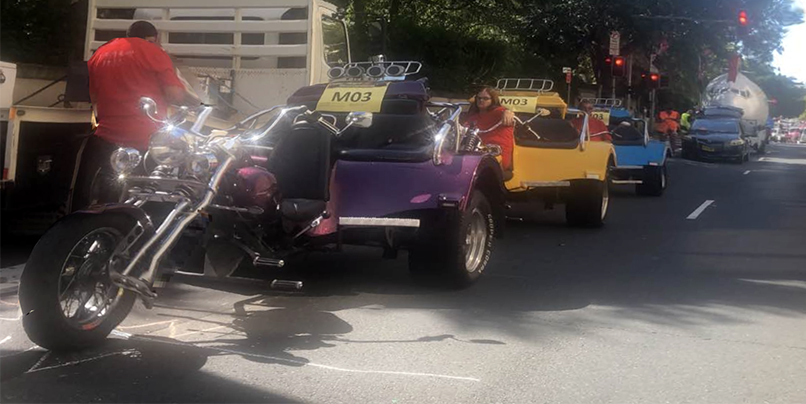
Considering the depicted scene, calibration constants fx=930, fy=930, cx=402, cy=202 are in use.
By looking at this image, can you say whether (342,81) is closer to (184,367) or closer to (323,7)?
(323,7)

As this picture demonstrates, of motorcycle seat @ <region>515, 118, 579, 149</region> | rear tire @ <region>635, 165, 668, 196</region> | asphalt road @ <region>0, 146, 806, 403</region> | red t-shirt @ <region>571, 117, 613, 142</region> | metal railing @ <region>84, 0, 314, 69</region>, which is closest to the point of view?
asphalt road @ <region>0, 146, 806, 403</region>

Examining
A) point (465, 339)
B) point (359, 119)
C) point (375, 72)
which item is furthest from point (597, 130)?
point (465, 339)

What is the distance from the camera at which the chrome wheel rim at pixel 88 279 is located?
16.1 feet

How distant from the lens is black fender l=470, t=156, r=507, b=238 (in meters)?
7.62

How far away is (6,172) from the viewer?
7.47 m

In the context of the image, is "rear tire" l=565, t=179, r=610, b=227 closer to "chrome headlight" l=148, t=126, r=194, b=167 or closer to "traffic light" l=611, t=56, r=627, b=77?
"chrome headlight" l=148, t=126, r=194, b=167

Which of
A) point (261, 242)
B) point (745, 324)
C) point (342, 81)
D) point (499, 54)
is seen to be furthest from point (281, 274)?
point (499, 54)

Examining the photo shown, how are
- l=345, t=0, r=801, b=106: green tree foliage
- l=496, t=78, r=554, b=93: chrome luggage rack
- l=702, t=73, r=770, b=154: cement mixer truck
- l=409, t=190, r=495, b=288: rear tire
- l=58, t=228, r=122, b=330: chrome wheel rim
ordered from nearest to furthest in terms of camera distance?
l=58, t=228, r=122, b=330: chrome wheel rim, l=409, t=190, r=495, b=288: rear tire, l=496, t=78, r=554, b=93: chrome luggage rack, l=345, t=0, r=801, b=106: green tree foliage, l=702, t=73, r=770, b=154: cement mixer truck

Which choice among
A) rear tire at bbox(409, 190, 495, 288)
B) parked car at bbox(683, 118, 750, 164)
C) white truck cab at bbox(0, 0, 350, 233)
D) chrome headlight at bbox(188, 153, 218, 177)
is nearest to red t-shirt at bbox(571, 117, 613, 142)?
white truck cab at bbox(0, 0, 350, 233)

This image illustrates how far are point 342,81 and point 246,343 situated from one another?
381 centimetres

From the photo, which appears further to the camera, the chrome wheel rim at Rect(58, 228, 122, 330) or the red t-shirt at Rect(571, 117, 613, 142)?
the red t-shirt at Rect(571, 117, 613, 142)

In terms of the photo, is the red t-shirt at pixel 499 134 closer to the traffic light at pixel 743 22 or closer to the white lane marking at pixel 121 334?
the white lane marking at pixel 121 334

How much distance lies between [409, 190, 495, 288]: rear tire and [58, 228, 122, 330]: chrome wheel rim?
2567mm

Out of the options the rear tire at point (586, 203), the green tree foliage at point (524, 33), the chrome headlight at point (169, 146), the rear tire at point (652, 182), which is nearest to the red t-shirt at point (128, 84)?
the chrome headlight at point (169, 146)
